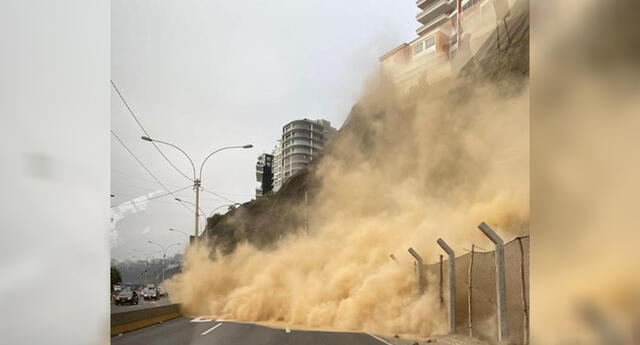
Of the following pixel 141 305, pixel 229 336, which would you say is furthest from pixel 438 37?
pixel 141 305

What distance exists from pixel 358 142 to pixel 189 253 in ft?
4.43

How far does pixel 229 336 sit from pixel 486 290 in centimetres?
174

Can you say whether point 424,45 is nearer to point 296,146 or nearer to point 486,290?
point 296,146

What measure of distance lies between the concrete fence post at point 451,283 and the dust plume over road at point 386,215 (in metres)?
0.06

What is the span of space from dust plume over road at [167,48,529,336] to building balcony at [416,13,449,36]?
0.33 metres

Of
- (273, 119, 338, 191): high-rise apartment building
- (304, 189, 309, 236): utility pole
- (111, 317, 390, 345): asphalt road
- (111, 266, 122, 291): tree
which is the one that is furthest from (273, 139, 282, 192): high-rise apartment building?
(111, 266, 122, 291): tree

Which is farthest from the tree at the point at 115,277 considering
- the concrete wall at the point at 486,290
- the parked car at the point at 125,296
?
the concrete wall at the point at 486,290

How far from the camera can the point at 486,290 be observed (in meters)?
2.75

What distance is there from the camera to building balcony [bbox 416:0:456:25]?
2320 mm

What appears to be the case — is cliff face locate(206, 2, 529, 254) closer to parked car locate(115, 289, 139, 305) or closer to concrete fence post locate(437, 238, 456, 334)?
concrete fence post locate(437, 238, 456, 334)

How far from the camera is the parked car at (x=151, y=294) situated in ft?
8.79

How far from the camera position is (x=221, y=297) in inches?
109

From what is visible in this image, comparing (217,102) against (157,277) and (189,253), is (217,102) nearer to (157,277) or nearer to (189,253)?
(189,253)

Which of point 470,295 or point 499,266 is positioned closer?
point 499,266
